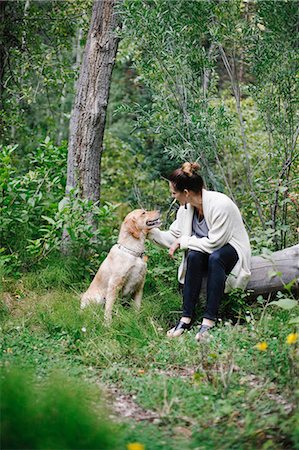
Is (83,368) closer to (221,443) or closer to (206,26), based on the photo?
(221,443)

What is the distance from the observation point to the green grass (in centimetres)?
329

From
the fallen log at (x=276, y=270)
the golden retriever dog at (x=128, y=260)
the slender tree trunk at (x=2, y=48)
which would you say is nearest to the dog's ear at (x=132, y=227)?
the golden retriever dog at (x=128, y=260)

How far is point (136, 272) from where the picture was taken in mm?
5934

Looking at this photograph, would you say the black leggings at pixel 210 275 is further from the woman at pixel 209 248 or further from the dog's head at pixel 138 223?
the dog's head at pixel 138 223

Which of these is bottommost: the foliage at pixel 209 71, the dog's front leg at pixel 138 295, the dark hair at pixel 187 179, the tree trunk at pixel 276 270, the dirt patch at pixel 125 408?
the dirt patch at pixel 125 408

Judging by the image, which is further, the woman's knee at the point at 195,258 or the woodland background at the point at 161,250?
the woman's knee at the point at 195,258

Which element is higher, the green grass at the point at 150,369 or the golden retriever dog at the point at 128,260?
the golden retriever dog at the point at 128,260

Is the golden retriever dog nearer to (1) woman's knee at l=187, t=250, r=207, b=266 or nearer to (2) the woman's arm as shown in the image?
(2) the woman's arm

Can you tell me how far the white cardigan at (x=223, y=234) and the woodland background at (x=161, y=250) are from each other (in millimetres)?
219

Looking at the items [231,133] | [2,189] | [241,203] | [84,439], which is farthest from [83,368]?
[241,203]

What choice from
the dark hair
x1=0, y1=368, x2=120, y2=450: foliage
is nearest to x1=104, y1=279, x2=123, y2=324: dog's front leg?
the dark hair

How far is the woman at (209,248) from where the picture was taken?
570 cm

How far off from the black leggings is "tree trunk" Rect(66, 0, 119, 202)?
2.19 metres

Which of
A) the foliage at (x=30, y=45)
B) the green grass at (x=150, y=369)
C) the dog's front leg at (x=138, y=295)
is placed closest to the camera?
the green grass at (x=150, y=369)
